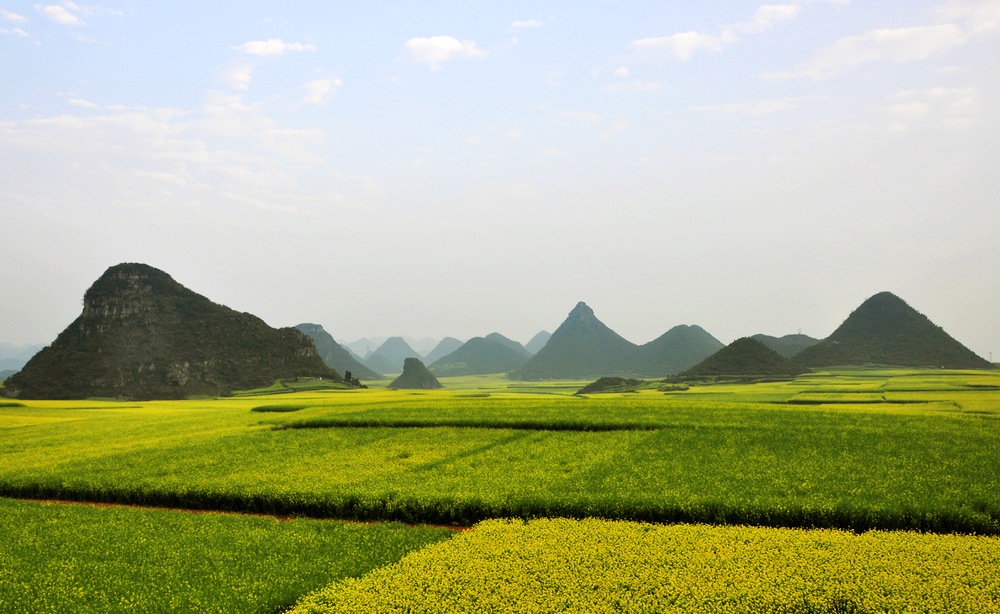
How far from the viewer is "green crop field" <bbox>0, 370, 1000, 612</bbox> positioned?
2023cm

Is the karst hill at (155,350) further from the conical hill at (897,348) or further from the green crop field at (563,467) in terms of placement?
the conical hill at (897,348)

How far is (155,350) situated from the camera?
152000 millimetres

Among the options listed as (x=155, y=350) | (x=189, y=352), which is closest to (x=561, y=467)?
(x=189, y=352)

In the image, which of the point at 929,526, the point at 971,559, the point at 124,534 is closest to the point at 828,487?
the point at 929,526

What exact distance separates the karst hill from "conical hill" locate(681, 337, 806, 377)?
110 meters

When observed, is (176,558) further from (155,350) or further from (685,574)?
(155,350)

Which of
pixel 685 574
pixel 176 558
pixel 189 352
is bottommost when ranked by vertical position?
pixel 176 558

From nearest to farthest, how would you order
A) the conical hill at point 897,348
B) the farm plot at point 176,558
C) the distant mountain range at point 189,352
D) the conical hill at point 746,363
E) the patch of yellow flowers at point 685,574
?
the patch of yellow flowers at point 685,574
the farm plot at point 176,558
the distant mountain range at point 189,352
the conical hill at point 746,363
the conical hill at point 897,348

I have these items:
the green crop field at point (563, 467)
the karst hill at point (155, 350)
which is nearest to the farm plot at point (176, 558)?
the green crop field at point (563, 467)

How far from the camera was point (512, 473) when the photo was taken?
2641 cm

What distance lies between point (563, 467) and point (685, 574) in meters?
13.5

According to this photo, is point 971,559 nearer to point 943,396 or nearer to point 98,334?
point 943,396

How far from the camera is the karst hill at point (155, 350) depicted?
141 meters

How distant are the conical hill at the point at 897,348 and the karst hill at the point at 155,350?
157 m
